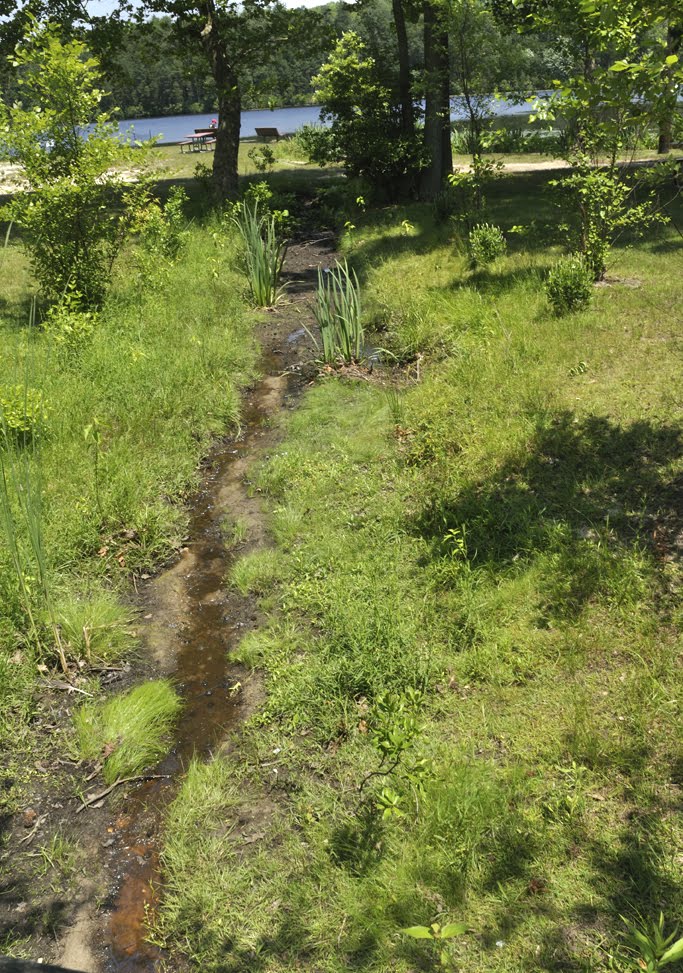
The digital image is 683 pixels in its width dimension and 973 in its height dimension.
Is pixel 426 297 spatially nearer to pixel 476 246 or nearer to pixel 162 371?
pixel 476 246

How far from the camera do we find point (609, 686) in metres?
3.94

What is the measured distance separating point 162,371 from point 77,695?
4293mm

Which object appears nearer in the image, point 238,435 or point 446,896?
point 446,896

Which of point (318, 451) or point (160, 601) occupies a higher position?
point (318, 451)

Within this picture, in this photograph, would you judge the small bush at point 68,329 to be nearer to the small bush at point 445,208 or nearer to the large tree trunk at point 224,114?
the small bush at point 445,208

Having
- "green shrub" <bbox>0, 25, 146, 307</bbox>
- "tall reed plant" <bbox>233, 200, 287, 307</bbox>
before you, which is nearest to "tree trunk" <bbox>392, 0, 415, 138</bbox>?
"tall reed plant" <bbox>233, 200, 287, 307</bbox>

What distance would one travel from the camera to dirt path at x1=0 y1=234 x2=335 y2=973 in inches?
126

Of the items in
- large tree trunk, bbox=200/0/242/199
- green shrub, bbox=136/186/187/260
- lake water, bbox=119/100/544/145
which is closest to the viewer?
green shrub, bbox=136/186/187/260

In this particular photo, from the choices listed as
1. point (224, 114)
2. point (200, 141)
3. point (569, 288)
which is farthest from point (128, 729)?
point (200, 141)

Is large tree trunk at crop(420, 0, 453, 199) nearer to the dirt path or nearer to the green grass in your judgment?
the green grass

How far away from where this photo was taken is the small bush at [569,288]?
8.11 metres

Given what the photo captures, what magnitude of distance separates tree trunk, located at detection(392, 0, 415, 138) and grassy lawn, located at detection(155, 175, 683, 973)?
10947 millimetres

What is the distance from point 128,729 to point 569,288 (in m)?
6.48

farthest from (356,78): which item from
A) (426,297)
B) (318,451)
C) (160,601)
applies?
(160,601)
